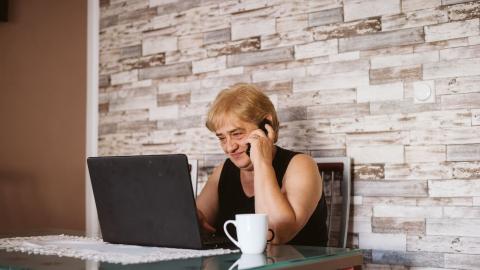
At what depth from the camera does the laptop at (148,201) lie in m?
1.48

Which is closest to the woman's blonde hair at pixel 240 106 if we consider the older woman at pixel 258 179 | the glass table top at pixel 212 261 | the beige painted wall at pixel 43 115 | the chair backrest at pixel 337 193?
the older woman at pixel 258 179

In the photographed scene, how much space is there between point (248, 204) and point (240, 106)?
0.34 metres

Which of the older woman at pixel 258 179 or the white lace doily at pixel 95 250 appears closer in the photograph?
the white lace doily at pixel 95 250

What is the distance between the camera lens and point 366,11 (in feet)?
8.62

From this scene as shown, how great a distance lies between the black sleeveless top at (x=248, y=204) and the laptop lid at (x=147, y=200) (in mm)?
422

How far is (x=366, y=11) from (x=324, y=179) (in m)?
0.73

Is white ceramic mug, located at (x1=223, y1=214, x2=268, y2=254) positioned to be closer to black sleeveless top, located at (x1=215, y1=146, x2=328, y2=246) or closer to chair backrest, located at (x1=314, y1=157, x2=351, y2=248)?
black sleeveless top, located at (x1=215, y1=146, x2=328, y2=246)

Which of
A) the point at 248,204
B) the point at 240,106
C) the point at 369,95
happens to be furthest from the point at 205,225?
the point at 369,95

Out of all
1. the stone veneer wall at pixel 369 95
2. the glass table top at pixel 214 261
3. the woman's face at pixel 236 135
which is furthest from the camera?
Answer: the stone veneer wall at pixel 369 95

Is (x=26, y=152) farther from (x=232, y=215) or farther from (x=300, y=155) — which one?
(x=300, y=155)

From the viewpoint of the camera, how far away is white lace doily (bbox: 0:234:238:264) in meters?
1.40

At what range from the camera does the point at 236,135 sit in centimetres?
214

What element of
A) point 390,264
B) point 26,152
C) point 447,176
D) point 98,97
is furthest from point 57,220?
point 447,176

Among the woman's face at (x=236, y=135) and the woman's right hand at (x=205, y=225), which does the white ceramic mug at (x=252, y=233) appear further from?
the woman's face at (x=236, y=135)
